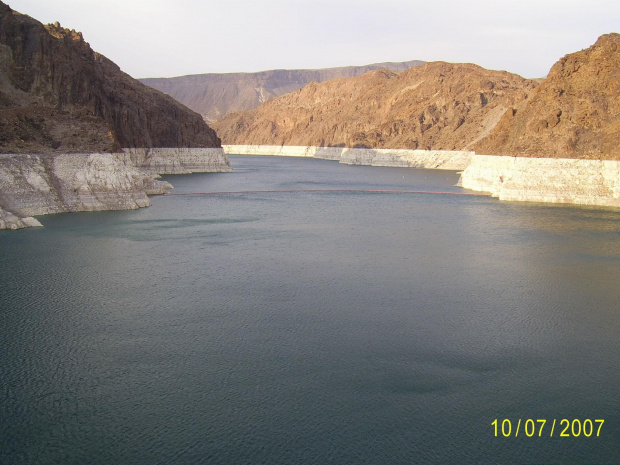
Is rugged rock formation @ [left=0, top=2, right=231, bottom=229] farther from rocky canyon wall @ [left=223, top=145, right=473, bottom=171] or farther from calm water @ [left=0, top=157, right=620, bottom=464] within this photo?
rocky canyon wall @ [left=223, top=145, right=473, bottom=171]

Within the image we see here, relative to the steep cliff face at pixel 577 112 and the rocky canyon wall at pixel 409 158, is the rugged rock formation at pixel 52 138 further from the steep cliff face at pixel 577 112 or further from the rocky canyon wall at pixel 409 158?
the rocky canyon wall at pixel 409 158

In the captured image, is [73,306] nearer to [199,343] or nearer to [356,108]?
[199,343]

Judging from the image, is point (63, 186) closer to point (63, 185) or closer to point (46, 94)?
point (63, 185)

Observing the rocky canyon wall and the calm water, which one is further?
the rocky canyon wall
